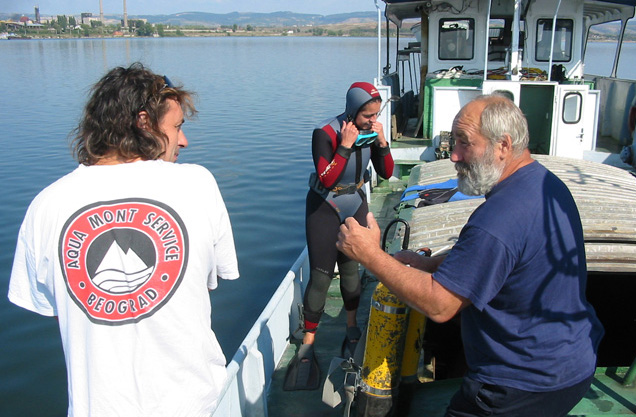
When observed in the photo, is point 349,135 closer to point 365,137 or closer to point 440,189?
point 365,137

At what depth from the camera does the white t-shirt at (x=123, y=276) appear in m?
1.63

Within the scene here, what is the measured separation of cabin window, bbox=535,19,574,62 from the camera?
33.6 feet

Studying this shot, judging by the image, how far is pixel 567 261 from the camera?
6.36ft

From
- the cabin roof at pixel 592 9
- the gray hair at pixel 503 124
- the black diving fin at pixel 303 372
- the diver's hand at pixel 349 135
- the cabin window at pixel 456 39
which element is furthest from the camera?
the cabin window at pixel 456 39

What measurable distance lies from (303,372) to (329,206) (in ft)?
3.74

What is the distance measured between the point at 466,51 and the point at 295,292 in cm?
750

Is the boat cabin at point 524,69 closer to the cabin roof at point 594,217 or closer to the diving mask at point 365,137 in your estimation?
the cabin roof at point 594,217

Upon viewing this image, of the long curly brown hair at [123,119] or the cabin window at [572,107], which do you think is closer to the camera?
the long curly brown hair at [123,119]

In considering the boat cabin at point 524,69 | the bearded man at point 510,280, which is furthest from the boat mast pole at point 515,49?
the bearded man at point 510,280

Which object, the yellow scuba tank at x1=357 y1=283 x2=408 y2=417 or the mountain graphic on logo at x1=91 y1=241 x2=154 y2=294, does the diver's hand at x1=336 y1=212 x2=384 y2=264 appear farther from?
the mountain graphic on logo at x1=91 y1=241 x2=154 y2=294

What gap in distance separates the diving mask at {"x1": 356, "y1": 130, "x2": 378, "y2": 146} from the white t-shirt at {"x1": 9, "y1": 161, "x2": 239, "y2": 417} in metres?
1.87

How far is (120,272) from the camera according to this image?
1.64m

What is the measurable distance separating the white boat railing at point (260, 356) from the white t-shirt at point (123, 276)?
99 cm

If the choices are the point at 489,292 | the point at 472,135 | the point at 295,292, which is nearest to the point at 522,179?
the point at 472,135
